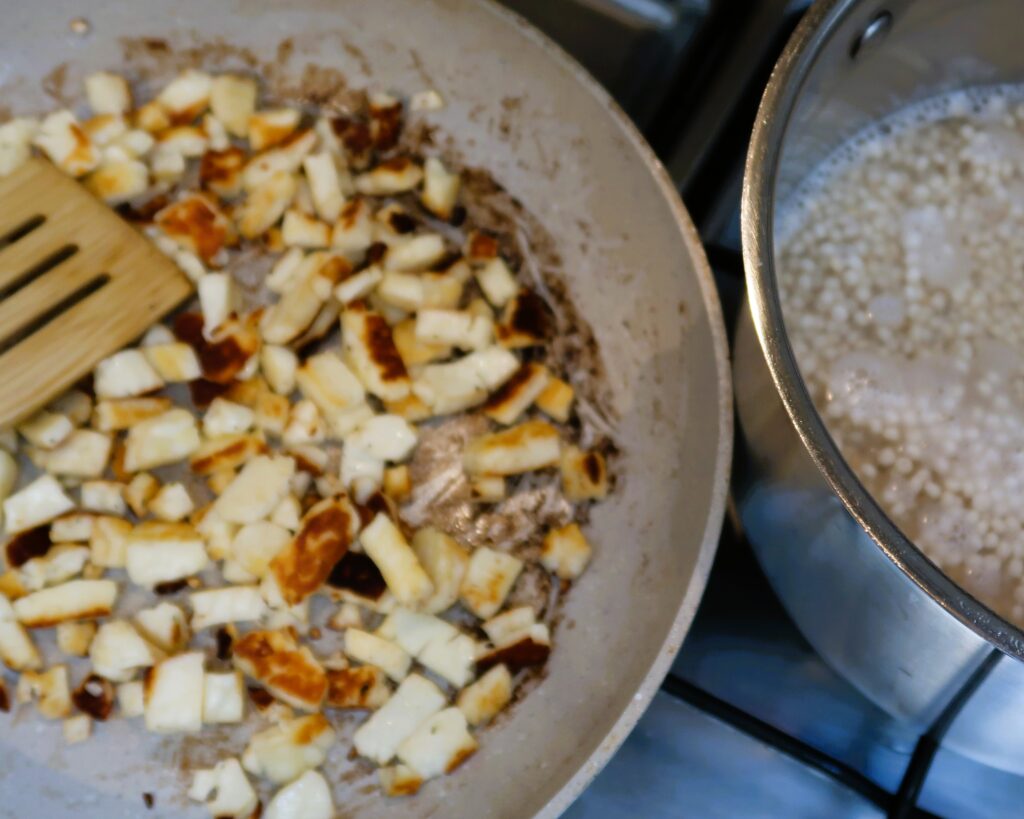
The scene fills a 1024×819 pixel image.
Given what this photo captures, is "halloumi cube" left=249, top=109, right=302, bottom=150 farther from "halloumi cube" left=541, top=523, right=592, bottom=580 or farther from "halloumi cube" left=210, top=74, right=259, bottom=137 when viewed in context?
"halloumi cube" left=541, top=523, right=592, bottom=580

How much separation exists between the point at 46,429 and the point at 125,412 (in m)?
0.06

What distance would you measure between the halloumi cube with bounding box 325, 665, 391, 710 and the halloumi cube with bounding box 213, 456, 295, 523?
0.49 ft

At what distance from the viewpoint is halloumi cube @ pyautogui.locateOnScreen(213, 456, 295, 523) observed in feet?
2.55

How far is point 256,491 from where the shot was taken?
2.56 feet

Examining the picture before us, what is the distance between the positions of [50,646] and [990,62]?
93 cm

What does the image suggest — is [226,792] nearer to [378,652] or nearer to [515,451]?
[378,652]

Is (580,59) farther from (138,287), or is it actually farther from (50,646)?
(50,646)

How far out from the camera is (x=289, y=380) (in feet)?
2.73

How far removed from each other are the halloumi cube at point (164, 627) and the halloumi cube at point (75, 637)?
0.12 ft

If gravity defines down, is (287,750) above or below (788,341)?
below

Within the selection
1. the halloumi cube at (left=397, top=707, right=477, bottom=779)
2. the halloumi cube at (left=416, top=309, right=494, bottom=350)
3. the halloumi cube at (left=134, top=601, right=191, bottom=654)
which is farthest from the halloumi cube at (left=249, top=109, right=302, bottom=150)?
the halloumi cube at (left=397, top=707, right=477, bottom=779)

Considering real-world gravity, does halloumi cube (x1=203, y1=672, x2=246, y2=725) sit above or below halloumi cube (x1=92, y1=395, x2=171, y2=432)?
below

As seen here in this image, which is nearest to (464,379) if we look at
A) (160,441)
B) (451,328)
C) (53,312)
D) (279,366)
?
(451,328)

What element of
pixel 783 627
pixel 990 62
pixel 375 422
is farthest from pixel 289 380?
pixel 990 62
